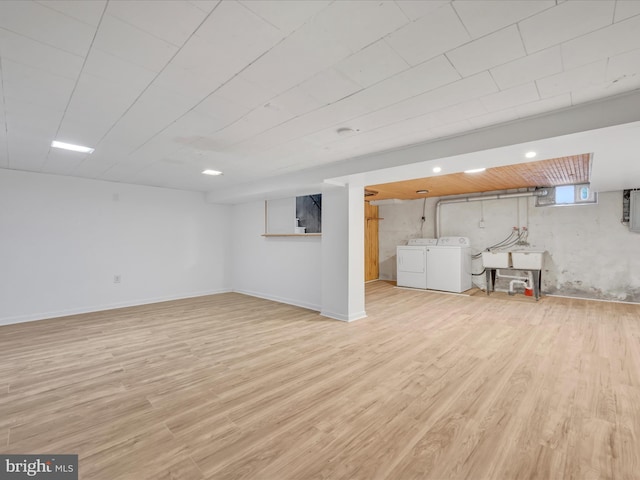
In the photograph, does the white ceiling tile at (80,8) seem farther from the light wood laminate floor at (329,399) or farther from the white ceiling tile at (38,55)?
the light wood laminate floor at (329,399)

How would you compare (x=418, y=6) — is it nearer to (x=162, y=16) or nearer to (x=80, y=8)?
(x=162, y=16)

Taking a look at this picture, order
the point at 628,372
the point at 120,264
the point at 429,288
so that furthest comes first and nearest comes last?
1. the point at 429,288
2. the point at 120,264
3. the point at 628,372

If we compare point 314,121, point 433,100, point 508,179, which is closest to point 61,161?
point 314,121

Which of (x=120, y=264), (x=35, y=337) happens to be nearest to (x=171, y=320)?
(x=35, y=337)

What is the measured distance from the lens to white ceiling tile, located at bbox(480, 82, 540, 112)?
198 cm

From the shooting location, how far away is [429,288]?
6.73 meters

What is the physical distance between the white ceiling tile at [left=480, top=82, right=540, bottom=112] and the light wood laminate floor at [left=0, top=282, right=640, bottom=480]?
7.39 feet

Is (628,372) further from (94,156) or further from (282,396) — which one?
(94,156)

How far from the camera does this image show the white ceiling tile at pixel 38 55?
59.2 inches

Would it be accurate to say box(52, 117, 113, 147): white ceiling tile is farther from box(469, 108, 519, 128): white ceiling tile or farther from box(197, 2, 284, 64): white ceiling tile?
box(469, 108, 519, 128): white ceiling tile

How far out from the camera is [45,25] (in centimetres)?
139

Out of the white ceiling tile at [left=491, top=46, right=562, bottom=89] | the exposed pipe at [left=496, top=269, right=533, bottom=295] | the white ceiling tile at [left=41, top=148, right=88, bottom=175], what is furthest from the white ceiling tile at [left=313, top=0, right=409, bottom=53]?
the exposed pipe at [left=496, top=269, right=533, bottom=295]

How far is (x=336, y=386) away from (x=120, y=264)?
16.3 feet

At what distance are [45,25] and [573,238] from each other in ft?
26.0
